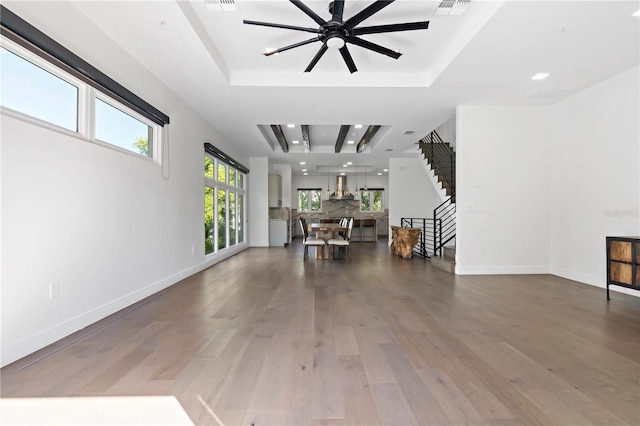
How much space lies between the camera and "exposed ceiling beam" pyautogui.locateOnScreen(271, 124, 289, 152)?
6.75 m

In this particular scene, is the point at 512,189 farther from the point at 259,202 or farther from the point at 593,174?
the point at 259,202

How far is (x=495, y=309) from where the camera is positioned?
3.14 meters

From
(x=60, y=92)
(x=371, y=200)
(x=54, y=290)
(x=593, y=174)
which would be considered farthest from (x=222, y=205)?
(x=371, y=200)

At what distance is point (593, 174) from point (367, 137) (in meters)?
4.54

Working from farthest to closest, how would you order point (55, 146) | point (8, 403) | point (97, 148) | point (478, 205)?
point (478, 205) → point (97, 148) → point (55, 146) → point (8, 403)

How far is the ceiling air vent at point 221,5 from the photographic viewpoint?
9.01ft

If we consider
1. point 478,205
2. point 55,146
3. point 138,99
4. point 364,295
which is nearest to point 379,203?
point 478,205

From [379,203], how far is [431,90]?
31.9 feet

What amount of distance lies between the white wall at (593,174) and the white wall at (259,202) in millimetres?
6890

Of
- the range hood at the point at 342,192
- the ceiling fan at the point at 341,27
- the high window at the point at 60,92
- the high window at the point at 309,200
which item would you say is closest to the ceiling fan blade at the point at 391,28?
the ceiling fan at the point at 341,27

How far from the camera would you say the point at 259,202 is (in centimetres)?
912

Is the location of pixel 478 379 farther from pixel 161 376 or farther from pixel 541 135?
pixel 541 135

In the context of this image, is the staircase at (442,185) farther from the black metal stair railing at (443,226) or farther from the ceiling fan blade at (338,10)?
the ceiling fan blade at (338,10)

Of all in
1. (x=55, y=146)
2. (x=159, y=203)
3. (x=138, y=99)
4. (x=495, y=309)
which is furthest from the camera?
(x=159, y=203)
